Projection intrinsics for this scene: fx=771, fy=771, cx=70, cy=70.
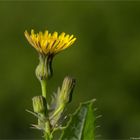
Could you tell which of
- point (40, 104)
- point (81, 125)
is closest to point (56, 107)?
point (40, 104)

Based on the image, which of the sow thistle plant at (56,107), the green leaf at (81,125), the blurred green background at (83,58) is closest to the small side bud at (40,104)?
the sow thistle plant at (56,107)

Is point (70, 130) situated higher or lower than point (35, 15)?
lower

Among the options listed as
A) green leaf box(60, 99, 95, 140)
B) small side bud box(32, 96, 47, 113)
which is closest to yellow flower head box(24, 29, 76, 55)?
small side bud box(32, 96, 47, 113)

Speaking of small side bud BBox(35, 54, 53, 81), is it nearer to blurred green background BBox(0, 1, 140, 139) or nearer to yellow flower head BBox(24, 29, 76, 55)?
yellow flower head BBox(24, 29, 76, 55)

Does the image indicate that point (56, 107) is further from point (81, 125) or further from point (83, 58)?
point (83, 58)

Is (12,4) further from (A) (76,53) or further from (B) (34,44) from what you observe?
(B) (34,44)

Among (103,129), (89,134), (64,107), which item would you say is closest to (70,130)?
(89,134)
